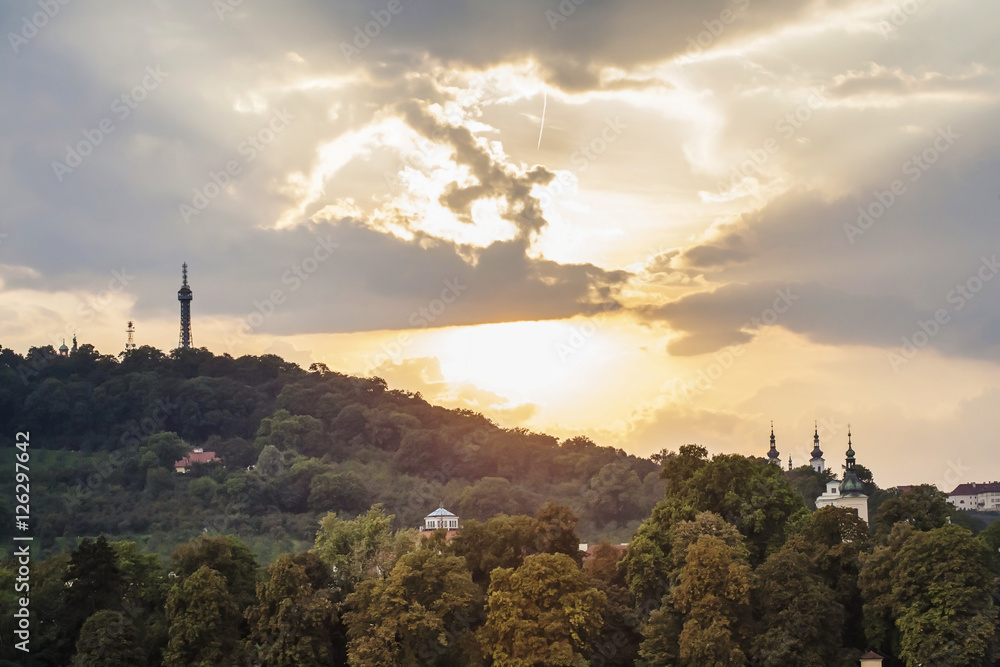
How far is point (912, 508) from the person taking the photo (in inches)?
2149

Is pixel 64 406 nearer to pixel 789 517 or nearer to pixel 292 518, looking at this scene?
pixel 292 518

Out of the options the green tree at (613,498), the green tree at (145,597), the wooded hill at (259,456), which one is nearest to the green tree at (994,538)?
the green tree at (145,597)

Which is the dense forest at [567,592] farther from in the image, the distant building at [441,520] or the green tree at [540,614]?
the distant building at [441,520]

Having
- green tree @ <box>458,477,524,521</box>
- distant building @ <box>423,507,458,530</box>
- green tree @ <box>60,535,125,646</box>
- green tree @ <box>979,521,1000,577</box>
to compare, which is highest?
green tree @ <box>458,477,524,521</box>

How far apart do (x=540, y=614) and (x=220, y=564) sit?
14429mm

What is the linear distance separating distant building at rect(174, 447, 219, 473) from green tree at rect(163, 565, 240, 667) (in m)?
71.9

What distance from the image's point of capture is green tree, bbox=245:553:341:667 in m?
48.8

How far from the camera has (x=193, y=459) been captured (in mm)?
124062

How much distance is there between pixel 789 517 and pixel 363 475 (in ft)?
241

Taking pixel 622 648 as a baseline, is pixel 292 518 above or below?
above

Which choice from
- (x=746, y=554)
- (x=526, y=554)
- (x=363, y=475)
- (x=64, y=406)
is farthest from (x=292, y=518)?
(x=746, y=554)

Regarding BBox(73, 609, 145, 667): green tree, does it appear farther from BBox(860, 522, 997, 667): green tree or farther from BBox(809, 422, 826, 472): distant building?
BBox(809, 422, 826, 472): distant building

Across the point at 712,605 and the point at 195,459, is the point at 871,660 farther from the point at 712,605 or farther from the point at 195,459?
the point at 195,459

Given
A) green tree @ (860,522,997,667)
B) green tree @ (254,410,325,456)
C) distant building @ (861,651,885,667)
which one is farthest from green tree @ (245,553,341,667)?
green tree @ (254,410,325,456)
